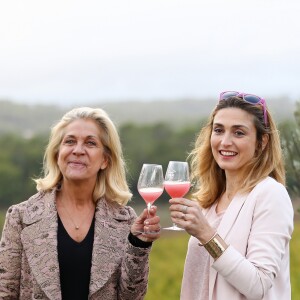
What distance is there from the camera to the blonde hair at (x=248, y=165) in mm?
3150

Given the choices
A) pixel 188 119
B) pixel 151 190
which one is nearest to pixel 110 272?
pixel 151 190

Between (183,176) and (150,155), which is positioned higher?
(183,176)

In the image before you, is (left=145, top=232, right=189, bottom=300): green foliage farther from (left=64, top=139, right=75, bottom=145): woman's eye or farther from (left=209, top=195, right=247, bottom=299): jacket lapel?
(left=209, top=195, right=247, bottom=299): jacket lapel

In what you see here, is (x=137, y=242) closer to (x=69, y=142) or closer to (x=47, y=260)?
(x=47, y=260)

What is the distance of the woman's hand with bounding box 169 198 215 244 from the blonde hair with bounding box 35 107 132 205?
912mm

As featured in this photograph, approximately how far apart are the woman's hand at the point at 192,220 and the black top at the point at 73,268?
2.58 ft

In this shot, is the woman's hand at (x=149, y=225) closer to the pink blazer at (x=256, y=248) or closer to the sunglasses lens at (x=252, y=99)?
the pink blazer at (x=256, y=248)

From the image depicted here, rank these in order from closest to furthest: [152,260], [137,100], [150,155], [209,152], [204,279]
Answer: [204,279], [209,152], [152,260], [150,155], [137,100]

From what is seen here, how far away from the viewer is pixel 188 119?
12.3 metres

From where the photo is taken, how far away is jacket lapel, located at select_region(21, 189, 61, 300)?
347 centimetres

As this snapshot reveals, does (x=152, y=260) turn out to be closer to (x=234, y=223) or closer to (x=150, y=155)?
(x=150, y=155)

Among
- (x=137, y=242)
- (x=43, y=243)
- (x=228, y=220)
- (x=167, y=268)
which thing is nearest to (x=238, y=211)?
(x=228, y=220)

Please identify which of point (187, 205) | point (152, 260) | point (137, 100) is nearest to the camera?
point (187, 205)

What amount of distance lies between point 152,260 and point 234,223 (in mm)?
6626
